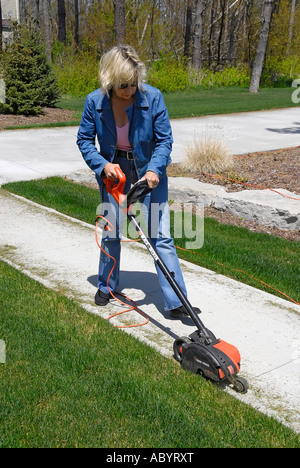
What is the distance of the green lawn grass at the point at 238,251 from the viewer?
16.0ft

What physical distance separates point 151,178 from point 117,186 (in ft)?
0.89

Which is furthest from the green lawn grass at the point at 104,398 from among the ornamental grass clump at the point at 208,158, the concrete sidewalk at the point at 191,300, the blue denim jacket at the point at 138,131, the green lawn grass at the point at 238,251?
the ornamental grass clump at the point at 208,158

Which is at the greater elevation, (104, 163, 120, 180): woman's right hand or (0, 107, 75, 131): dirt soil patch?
(104, 163, 120, 180): woman's right hand

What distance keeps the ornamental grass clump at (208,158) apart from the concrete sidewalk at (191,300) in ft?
9.16

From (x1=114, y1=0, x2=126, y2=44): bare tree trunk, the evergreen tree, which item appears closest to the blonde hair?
the evergreen tree

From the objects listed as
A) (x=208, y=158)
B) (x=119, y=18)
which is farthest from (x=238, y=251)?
(x=119, y=18)

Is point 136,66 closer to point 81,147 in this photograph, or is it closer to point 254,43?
point 81,147

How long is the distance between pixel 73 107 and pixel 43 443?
49.4ft

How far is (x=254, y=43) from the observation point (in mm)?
38312

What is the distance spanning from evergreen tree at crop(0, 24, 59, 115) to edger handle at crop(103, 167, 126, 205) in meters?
11.3

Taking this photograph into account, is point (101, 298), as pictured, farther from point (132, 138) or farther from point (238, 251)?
point (238, 251)

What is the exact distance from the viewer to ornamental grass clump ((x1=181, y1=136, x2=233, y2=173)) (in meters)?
8.39

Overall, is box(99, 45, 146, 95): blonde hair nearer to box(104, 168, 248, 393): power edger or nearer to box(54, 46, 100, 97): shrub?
box(104, 168, 248, 393): power edger

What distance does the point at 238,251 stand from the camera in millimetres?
5441
